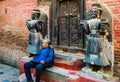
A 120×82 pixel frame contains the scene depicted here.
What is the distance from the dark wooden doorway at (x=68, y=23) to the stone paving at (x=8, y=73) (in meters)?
1.87

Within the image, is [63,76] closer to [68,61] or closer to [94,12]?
[68,61]

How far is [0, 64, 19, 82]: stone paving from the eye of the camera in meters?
5.92

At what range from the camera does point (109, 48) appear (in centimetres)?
420

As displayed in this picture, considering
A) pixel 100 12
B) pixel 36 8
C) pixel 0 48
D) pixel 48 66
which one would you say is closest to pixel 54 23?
pixel 36 8

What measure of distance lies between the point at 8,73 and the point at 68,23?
9.14ft

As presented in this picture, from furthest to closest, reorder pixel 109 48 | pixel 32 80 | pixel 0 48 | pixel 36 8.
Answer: pixel 0 48 < pixel 36 8 < pixel 32 80 < pixel 109 48

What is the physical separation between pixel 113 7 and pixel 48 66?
218 cm

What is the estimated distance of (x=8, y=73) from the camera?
658 cm

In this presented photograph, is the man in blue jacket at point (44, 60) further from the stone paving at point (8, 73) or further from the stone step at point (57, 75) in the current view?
the stone paving at point (8, 73)

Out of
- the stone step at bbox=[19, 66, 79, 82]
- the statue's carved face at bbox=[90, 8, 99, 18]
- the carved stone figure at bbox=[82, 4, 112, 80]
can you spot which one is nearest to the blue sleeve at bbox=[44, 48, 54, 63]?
the stone step at bbox=[19, 66, 79, 82]

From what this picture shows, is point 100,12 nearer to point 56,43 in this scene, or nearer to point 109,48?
point 109,48

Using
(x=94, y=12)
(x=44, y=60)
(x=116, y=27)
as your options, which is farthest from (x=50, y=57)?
(x=116, y=27)

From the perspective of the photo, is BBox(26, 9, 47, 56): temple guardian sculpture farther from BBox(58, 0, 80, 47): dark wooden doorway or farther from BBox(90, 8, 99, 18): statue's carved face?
BBox(90, 8, 99, 18): statue's carved face

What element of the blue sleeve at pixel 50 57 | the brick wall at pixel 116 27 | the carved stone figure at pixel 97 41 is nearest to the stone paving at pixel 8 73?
the blue sleeve at pixel 50 57
